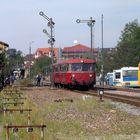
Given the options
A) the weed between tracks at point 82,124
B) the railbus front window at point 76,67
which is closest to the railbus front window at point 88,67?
the railbus front window at point 76,67

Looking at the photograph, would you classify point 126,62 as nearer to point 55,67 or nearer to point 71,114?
point 55,67

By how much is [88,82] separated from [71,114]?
28101 millimetres

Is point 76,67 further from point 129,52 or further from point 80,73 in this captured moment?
point 129,52

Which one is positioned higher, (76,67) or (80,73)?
(76,67)

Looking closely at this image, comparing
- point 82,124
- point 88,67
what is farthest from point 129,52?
point 82,124

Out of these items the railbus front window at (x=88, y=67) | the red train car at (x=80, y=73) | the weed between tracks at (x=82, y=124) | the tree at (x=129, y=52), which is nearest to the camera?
the weed between tracks at (x=82, y=124)

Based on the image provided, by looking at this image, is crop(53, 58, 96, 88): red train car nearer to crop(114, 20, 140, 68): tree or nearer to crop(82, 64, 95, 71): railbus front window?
crop(82, 64, 95, 71): railbus front window

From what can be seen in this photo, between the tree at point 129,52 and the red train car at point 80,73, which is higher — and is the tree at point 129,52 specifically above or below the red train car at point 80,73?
above

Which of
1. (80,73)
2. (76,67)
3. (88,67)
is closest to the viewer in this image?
(80,73)

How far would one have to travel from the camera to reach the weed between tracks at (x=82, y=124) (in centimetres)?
1510

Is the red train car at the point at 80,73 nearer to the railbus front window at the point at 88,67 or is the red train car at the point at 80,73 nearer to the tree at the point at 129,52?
the railbus front window at the point at 88,67

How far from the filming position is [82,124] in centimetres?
1839

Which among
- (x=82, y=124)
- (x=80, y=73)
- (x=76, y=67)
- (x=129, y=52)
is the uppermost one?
(x=129, y=52)

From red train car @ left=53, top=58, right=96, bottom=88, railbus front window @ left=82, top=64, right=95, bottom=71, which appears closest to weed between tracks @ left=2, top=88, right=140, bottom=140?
red train car @ left=53, top=58, right=96, bottom=88
